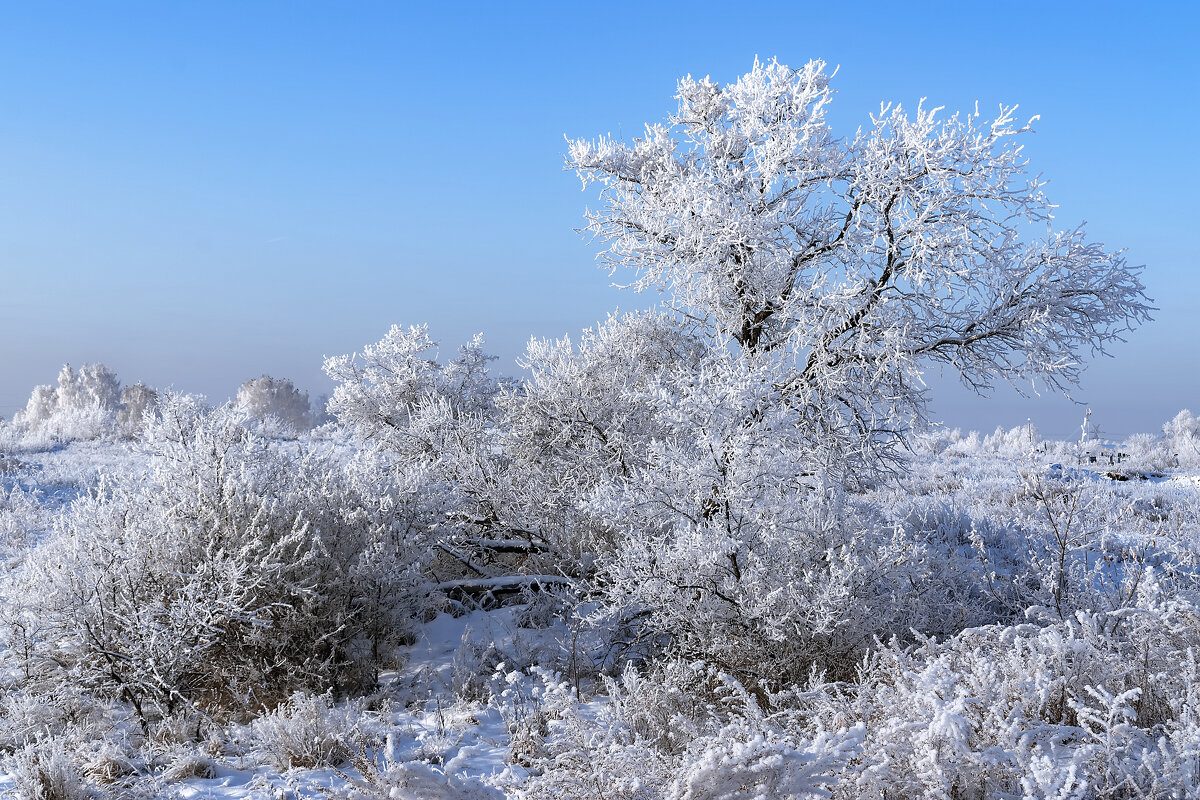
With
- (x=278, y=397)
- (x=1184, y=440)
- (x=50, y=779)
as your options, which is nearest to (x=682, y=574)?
(x=50, y=779)

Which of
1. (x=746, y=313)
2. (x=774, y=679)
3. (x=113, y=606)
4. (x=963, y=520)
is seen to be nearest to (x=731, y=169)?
(x=746, y=313)

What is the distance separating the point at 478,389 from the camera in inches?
452

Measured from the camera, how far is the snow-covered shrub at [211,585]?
185 inches

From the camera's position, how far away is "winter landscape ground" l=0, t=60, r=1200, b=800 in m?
2.66

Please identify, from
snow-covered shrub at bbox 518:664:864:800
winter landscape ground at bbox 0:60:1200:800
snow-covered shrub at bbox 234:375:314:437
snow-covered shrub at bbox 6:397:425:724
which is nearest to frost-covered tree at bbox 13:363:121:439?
snow-covered shrub at bbox 234:375:314:437

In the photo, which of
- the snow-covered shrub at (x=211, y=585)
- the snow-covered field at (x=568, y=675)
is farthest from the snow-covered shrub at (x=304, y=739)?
the snow-covered shrub at (x=211, y=585)

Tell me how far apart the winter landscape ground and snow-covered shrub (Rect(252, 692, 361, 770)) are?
2cm

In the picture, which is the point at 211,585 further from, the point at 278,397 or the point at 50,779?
the point at 278,397

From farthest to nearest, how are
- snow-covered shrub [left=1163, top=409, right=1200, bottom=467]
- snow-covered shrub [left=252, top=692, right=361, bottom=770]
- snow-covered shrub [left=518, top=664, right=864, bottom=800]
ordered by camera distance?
snow-covered shrub [left=1163, top=409, right=1200, bottom=467], snow-covered shrub [left=252, top=692, right=361, bottom=770], snow-covered shrub [left=518, top=664, right=864, bottom=800]

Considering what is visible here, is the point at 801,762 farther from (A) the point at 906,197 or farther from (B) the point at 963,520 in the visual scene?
(B) the point at 963,520

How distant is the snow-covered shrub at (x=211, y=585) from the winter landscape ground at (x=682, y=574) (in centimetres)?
3

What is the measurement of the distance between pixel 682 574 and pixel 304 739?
7.83 feet

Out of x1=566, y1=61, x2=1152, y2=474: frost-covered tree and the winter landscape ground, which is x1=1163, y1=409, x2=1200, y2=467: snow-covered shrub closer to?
the winter landscape ground

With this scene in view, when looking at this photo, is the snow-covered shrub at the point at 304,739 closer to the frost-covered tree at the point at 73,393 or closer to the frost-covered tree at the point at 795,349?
the frost-covered tree at the point at 795,349
